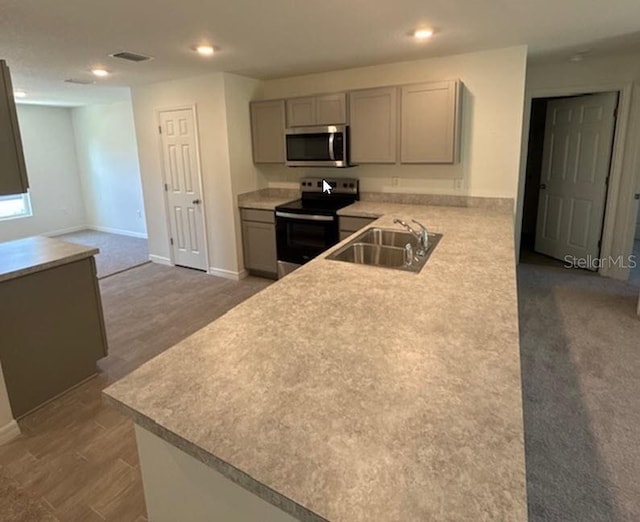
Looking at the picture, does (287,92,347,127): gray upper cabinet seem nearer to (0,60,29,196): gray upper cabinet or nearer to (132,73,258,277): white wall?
(132,73,258,277): white wall

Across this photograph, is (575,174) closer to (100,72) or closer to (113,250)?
(100,72)

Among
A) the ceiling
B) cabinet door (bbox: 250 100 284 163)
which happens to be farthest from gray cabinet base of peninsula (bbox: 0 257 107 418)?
cabinet door (bbox: 250 100 284 163)

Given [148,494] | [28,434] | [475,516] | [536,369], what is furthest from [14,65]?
[536,369]

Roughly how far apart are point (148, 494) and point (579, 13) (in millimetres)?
3562

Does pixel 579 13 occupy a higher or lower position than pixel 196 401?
higher

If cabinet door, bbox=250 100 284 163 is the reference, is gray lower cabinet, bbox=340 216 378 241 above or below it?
below

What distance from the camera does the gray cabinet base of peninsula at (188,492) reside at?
38.2 inches

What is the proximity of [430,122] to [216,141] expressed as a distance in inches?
94.6

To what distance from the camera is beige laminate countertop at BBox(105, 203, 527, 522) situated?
77 centimetres

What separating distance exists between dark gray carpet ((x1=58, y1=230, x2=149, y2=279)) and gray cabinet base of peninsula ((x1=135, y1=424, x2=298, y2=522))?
452cm

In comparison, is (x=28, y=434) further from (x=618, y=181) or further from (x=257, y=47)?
(x=618, y=181)

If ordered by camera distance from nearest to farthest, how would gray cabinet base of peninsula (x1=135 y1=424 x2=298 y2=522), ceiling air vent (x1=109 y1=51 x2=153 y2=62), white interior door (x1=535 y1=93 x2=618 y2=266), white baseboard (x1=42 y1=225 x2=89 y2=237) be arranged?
gray cabinet base of peninsula (x1=135 y1=424 x2=298 y2=522) < ceiling air vent (x1=109 y1=51 x2=153 y2=62) < white interior door (x1=535 y1=93 x2=618 y2=266) < white baseboard (x1=42 y1=225 x2=89 y2=237)

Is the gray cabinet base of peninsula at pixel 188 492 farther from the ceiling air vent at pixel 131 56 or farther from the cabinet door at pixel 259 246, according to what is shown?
the cabinet door at pixel 259 246

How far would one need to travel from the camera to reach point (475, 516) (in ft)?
2.30
